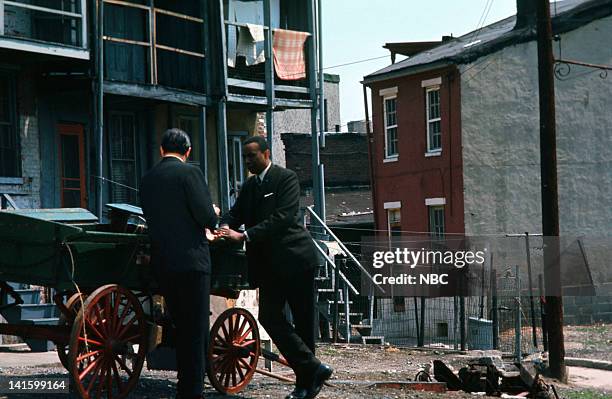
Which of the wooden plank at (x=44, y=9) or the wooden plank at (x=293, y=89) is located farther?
the wooden plank at (x=293, y=89)

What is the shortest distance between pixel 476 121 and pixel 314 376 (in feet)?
79.8

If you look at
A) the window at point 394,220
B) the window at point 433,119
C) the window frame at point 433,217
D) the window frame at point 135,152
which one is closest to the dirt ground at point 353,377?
the window frame at point 135,152

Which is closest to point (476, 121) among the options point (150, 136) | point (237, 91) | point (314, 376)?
point (237, 91)

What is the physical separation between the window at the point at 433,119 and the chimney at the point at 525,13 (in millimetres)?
2984

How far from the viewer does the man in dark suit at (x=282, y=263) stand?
384 inches

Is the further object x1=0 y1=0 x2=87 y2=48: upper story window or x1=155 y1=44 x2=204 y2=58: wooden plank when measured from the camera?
x1=155 y1=44 x2=204 y2=58: wooden plank

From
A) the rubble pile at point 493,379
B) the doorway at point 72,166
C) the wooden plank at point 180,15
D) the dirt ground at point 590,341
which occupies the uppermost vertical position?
the wooden plank at point 180,15

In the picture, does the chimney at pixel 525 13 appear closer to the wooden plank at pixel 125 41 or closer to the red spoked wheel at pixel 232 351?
the wooden plank at pixel 125 41

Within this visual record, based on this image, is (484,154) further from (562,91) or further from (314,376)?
(314,376)

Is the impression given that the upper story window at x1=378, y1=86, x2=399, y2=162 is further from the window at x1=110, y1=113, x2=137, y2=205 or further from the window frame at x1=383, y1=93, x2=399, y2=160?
the window at x1=110, y1=113, x2=137, y2=205

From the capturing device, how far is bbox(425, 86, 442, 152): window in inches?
1356

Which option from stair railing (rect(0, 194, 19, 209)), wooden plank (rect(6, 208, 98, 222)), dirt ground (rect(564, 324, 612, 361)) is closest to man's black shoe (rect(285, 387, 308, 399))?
wooden plank (rect(6, 208, 98, 222))

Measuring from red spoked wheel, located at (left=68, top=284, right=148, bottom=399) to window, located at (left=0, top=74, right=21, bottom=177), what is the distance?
1157cm

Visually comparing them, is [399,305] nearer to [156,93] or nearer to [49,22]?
[156,93]
